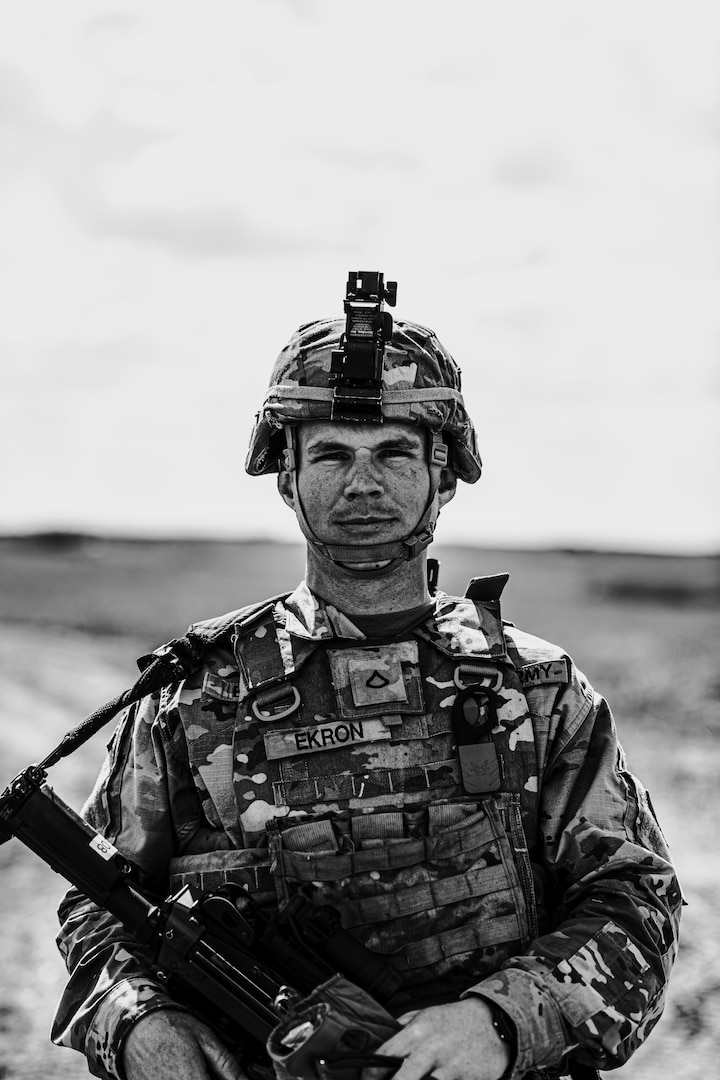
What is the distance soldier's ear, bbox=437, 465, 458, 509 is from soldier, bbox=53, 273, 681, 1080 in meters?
0.17

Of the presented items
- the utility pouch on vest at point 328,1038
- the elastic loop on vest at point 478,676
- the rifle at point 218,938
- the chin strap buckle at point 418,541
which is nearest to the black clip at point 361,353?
the chin strap buckle at point 418,541

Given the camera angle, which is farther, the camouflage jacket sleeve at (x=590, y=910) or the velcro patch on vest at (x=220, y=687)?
the velcro patch on vest at (x=220, y=687)

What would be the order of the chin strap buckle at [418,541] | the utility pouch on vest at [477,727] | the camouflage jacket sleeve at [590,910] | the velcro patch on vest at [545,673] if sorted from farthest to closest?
the chin strap buckle at [418,541], the velcro patch on vest at [545,673], the utility pouch on vest at [477,727], the camouflage jacket sleeve at [590,910]

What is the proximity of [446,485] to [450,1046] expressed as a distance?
1.99 meters

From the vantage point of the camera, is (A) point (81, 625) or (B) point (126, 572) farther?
(B) point (126, 572)

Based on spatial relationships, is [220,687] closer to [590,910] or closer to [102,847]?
[102,847]

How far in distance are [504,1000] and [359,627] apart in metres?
1.37

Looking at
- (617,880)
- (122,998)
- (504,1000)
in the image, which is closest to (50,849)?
(122,998)

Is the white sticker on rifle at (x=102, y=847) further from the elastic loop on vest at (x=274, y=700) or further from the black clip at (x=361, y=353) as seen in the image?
the black clip at (x=361, y=353)

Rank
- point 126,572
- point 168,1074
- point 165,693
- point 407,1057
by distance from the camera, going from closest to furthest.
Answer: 1. point 407,1057
2. point 168,1074
3. point 165,693
4. point 126,572

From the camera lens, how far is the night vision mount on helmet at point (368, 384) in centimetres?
423

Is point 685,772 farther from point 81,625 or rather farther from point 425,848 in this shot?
point 81,625

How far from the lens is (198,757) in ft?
13.3

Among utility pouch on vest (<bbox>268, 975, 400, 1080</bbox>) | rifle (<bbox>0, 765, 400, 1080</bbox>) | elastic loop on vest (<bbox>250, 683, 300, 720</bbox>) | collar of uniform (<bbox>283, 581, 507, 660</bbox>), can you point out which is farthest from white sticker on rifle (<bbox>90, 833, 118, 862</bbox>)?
collar of uniform (<bbox>283, 581, 507, 660</bbox>)
